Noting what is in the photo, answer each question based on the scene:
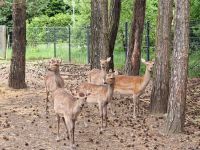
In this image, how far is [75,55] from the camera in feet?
96.8

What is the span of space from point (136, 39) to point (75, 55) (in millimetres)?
11722

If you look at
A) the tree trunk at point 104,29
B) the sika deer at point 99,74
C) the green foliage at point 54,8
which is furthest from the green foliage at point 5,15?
the sika deer at point 99,74

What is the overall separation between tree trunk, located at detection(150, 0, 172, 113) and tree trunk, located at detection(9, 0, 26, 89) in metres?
5.01

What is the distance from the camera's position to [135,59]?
18.2 meters

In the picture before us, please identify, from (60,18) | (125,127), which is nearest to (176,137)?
(125,127)

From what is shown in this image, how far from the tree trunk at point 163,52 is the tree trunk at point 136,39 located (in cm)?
557

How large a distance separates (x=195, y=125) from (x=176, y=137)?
1.46 metres

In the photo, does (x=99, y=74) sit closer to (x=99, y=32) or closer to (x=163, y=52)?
(x=99, y=32)

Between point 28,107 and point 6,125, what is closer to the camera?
point 6,125

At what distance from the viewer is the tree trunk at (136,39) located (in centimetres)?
→ 1792

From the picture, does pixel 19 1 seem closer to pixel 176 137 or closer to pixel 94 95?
pixel 94 95

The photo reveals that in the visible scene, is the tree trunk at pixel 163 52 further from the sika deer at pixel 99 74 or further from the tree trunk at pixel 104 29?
the tree trunk at pixel 104 29

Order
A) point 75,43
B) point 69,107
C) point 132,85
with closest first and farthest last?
point 69,107 < point 132,85 < point 75,43

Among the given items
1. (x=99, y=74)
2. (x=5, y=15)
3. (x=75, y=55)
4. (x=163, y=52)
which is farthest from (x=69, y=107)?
(x=5, y=15)
